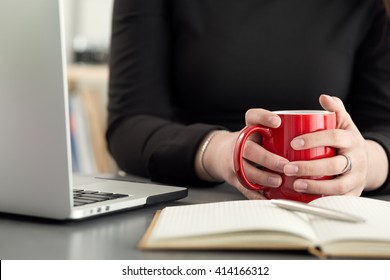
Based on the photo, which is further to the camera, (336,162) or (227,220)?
(336,162)

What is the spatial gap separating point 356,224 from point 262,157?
0.20 metres

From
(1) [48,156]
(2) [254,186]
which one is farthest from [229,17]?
(1) [48,156]

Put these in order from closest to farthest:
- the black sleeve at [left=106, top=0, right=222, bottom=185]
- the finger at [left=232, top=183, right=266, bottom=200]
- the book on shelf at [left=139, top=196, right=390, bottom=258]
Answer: the book on shelf at [left=139, top=196, right=390, bottom=258], the finger at [left=232, top=183, right=266, bottom=200], the black sleeve at [left=106, top=0, right=222, bottom=185]

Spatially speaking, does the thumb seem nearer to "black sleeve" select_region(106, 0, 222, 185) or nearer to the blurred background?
"black sleeve" select_region(106, 0, 222, 185)

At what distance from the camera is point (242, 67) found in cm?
123

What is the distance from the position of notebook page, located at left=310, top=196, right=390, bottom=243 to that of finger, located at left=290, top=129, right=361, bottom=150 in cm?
8

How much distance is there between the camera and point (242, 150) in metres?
0.75

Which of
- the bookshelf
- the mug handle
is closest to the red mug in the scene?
the mug handle

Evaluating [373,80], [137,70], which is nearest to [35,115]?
[137,70]

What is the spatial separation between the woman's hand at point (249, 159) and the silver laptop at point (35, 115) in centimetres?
20

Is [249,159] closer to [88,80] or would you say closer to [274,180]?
[274,180]

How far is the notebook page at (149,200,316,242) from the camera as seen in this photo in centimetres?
55
